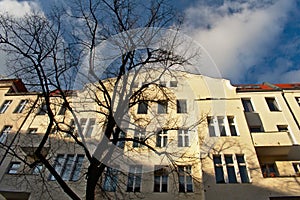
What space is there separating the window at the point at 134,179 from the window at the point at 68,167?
308 centimetres

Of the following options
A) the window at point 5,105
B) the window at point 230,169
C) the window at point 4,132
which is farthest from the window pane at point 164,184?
the window at point 5,105

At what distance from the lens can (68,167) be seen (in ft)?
45.8

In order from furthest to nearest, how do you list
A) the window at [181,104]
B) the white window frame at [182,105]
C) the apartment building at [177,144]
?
the white window frame at [182,105] → the window at [181,104] → the apartment building at [177,144]

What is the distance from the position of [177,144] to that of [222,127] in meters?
3.44

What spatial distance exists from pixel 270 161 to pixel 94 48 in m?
12.1

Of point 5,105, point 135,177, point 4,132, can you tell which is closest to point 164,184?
point 135,177

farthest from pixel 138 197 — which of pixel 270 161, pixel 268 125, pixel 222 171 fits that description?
pixel 268 125

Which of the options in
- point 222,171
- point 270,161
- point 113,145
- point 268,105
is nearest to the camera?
point 113,145

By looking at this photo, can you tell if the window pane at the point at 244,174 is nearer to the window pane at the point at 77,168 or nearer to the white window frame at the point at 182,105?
the white window frame at the point at 182,105

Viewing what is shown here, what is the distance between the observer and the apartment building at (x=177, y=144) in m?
10.2

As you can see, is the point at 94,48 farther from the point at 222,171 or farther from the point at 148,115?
the point at 222,171

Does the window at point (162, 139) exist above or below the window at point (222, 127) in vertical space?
below

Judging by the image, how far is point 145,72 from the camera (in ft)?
35.9

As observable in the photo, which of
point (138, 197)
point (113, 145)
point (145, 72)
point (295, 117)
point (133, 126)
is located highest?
point (295, 117)
